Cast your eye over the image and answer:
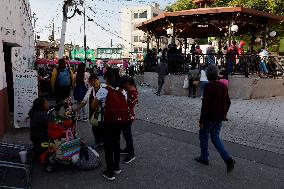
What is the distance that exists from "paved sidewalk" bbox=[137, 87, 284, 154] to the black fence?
66.7 inches

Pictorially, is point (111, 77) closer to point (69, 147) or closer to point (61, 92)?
point (69, 147)

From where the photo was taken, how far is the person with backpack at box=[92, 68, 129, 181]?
4688 mm

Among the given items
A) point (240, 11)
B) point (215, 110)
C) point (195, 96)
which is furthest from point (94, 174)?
point (240, 11)

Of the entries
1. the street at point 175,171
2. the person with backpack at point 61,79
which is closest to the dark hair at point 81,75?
the person with backpack at point 61,79

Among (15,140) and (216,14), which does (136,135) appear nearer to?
(15,140)

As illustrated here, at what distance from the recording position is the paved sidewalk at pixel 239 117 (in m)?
7.34

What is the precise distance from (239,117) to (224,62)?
499cm

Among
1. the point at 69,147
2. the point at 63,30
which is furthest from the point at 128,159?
the point at 63,30

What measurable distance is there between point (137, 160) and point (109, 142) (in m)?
1.15

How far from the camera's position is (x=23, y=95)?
7980 mm

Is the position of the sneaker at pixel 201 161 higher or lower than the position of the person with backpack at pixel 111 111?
lower

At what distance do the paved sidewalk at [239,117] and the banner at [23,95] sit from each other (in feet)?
10.7

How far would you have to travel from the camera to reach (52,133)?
5.32 meters

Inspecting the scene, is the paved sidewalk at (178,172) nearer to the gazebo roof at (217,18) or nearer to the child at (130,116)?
the child at (130,116)
